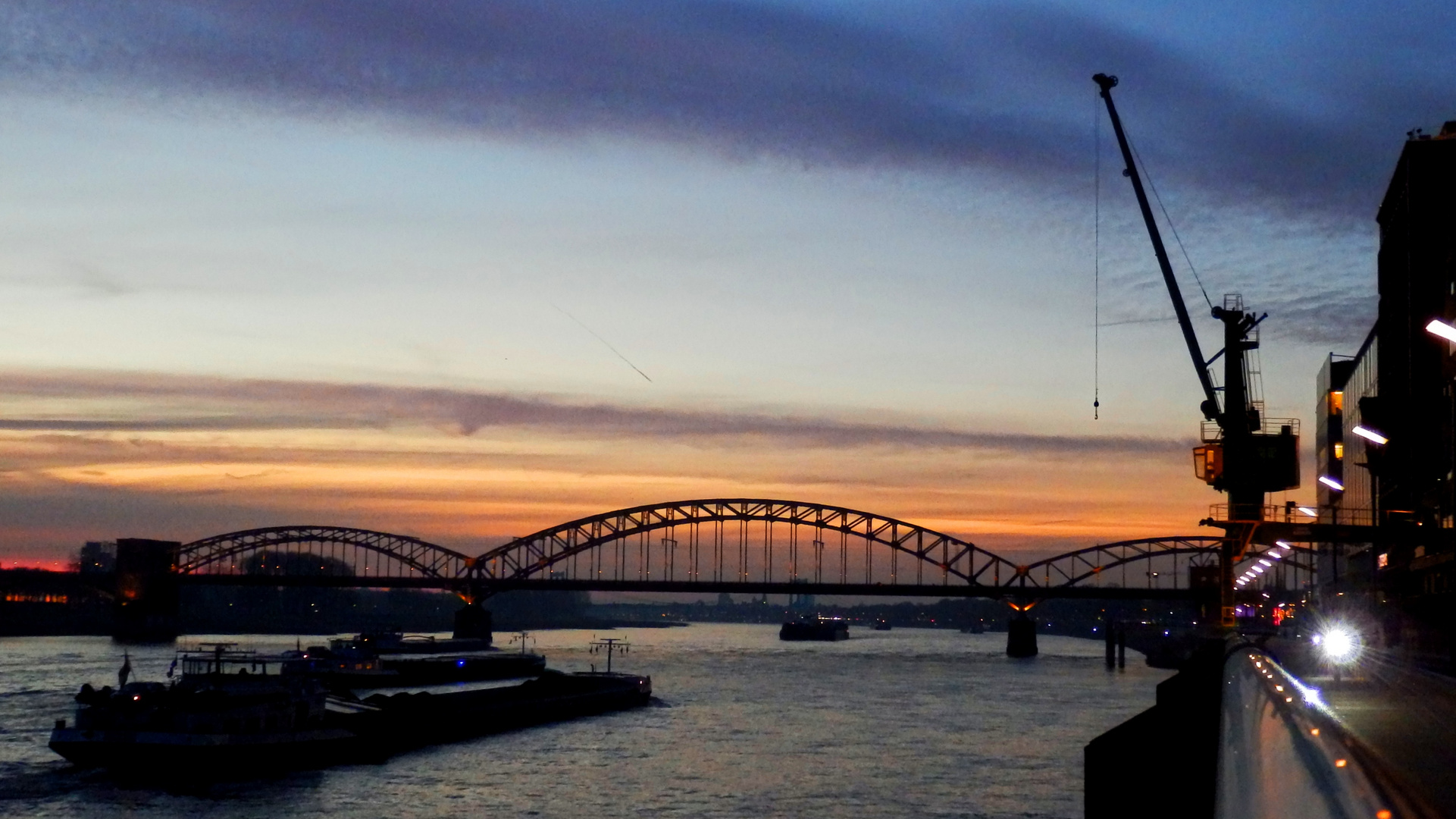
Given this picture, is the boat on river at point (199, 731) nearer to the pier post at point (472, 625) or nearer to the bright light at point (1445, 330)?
the bright light at point (1445, 330)

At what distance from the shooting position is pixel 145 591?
177750mm

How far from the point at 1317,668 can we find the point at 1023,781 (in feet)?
86.2

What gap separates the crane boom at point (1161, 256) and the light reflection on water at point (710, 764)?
18192mm

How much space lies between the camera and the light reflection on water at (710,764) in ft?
136

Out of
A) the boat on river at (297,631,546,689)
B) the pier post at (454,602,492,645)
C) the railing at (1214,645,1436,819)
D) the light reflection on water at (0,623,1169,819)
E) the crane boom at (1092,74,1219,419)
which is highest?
the crane boom at (1092,74,1219,419)

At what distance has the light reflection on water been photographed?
41.6 m

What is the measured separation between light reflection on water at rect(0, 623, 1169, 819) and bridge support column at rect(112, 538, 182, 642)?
82099 millimetres

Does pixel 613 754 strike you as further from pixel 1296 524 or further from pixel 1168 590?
A: pixel 1168 590

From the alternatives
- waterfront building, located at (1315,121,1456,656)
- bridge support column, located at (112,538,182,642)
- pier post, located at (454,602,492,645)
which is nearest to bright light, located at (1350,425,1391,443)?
waterfront building, located at (1315,121,1456,656)

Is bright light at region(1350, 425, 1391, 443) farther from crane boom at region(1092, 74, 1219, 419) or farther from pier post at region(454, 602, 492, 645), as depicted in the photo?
pier post at region(454, 602, 492, 645)

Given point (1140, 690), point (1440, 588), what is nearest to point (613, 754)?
point (1440, 588)

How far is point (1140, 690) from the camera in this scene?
96.2m

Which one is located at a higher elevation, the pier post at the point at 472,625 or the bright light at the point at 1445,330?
the bright light at the point at 1445,330

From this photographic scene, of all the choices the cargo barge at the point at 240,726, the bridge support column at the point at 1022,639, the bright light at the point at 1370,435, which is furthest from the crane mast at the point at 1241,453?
the bridge support column at the point at 1022,639
